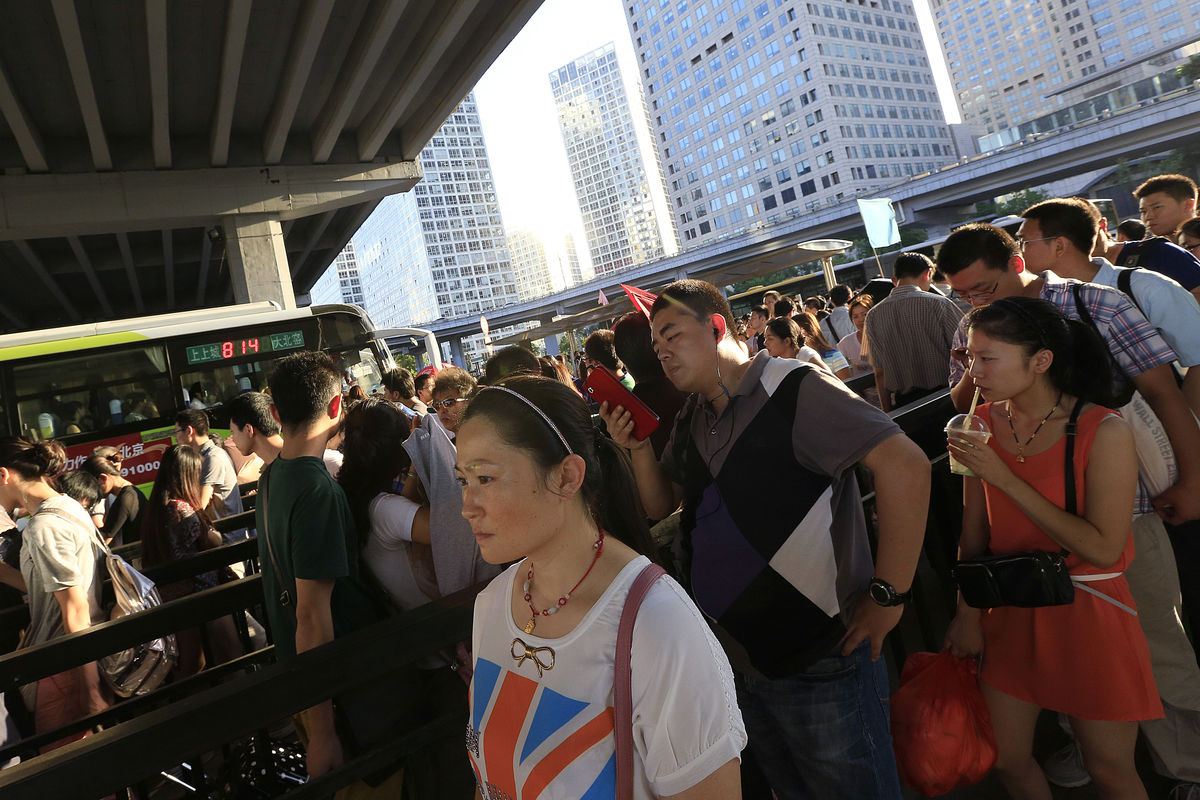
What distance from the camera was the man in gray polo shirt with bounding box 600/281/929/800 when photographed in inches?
69.7

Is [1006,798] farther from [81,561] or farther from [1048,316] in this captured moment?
[81,561]

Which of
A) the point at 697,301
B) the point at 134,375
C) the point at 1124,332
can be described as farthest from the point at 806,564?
the point at 134,375

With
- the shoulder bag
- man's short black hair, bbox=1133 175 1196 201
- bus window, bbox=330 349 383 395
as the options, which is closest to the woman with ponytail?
the shoulder bag

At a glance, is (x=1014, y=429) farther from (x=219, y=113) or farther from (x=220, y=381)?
(x=219, y=113)

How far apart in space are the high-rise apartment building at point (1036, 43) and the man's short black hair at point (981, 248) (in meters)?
123

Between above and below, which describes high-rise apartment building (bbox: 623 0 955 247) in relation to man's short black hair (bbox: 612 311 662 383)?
above

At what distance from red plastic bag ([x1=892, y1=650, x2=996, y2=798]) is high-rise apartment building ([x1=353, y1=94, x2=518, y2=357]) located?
137 metres

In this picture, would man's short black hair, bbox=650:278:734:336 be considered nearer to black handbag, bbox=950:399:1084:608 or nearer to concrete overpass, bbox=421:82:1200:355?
black handbag, bbox=950:399:1084:608

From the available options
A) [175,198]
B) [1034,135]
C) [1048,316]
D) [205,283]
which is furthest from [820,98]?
[1048,316]

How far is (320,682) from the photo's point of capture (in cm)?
150

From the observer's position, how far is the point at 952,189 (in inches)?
1933

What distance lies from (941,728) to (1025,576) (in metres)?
0.51

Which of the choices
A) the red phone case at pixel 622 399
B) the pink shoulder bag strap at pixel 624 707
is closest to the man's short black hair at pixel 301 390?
the red phone case at pixel 622 399

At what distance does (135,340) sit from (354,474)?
1037 cm
